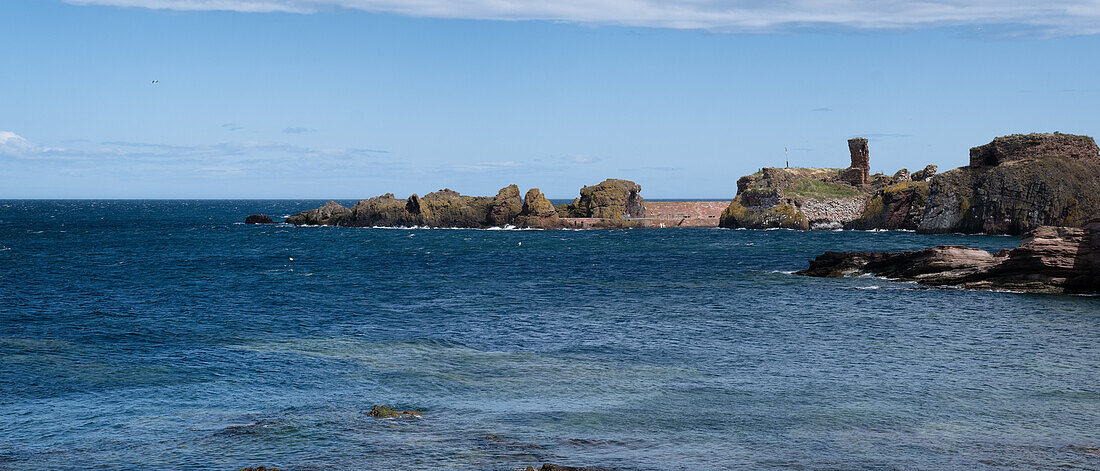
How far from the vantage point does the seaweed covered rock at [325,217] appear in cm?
16450

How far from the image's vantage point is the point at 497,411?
992 inches

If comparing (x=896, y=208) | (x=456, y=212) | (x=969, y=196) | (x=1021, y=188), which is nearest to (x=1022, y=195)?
(x=1021, y=188)

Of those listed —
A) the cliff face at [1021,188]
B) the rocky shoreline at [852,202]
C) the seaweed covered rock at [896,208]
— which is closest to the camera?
the cliff face at [1021,188]

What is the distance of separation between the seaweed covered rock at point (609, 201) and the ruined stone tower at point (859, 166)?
39.0 metres

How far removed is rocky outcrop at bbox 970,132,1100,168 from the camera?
364 ft

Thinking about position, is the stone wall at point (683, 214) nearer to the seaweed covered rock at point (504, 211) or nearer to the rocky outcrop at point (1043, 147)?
the seaweed covered rock at point (504, 211)

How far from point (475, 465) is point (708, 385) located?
11560mm

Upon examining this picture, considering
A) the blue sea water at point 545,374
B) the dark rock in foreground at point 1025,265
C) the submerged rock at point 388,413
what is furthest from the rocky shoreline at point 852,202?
the submerged rock at point 388,413

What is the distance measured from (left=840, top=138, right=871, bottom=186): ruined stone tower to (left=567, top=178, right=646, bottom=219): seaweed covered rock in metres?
39.0

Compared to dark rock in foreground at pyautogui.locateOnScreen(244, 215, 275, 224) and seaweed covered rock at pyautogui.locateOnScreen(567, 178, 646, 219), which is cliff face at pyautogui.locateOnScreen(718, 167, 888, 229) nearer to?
seaweed covered rock at pyautogui.locateOnScreen(567, 178, 646, 219)

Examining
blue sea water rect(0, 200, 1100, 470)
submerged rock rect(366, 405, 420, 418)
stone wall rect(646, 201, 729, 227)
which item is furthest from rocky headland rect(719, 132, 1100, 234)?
submerged rock rect(366, 405, 420, 418)

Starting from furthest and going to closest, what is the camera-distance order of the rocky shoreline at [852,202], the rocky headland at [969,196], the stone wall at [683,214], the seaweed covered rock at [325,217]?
the seaweed covered rock at [325,217]
the stone wall at [683,214]
the rocky shoreline at [852,202]
the rocky headland at [969,196]

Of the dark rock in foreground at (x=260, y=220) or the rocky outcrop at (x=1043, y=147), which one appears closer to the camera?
the rocky outcrop at (x=1043, y=147)

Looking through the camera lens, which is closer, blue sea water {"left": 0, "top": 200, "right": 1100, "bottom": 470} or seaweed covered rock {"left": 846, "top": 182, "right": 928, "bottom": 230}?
blue sea water {"left": 0, "top": 200, "right": 1100, "bottom": 470}
